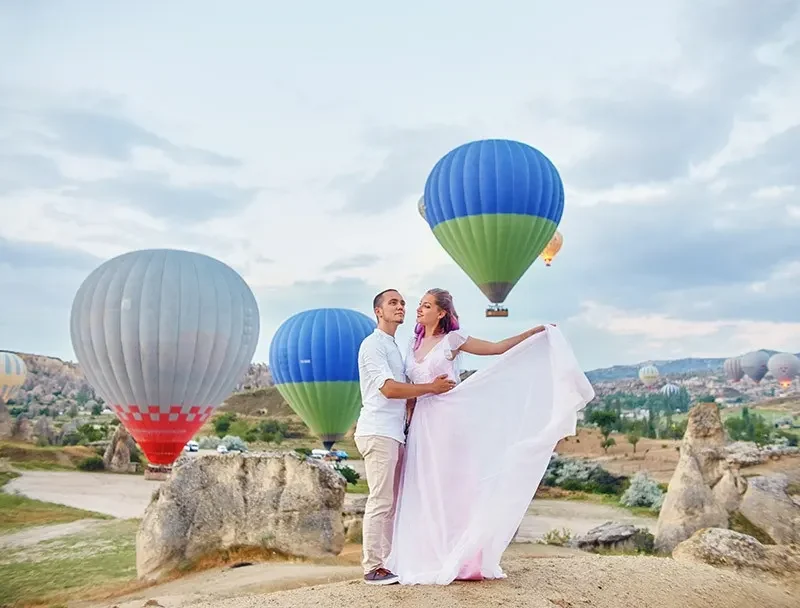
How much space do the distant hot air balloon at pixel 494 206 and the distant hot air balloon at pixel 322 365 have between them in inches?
170

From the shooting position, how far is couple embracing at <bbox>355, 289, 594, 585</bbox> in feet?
17.1

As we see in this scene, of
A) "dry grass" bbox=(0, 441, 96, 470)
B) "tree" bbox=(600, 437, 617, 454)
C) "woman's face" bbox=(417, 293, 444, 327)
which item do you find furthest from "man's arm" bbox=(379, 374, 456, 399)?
"tree" bbox=(600, 437, 617, 454)

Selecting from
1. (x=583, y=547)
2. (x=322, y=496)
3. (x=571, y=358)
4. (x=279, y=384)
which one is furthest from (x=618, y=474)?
(x=571, y=358)

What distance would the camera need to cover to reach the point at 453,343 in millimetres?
5348

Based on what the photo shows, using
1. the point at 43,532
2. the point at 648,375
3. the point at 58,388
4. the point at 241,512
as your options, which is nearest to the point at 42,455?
the point at 43,532

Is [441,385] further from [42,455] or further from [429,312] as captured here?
[42,455]

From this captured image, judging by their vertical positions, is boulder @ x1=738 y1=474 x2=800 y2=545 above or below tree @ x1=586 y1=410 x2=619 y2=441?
below

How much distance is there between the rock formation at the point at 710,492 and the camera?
13516mm

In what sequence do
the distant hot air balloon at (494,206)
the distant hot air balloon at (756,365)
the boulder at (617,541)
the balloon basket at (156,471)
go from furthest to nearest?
the distant hot air balloon at (756,365), the distant hot air balloon at (494,206), the balloon basket at (156,471), the boulder at (617,541)

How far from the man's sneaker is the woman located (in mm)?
48

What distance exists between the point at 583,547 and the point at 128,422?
423 inches

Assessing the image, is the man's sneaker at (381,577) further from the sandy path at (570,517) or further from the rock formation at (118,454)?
the rock formation at (118,454)

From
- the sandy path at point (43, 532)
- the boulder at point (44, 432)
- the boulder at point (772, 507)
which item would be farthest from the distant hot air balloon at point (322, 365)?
the boulder at point (44, 432)

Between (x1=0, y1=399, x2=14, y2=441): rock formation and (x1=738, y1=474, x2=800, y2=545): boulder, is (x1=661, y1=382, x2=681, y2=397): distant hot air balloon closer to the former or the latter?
(x1=0, y1=399, x2=14, y2=441): rock formation
